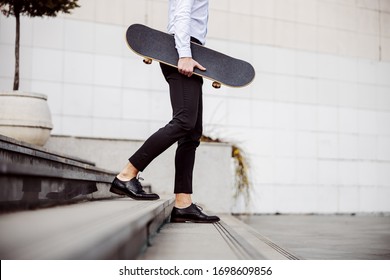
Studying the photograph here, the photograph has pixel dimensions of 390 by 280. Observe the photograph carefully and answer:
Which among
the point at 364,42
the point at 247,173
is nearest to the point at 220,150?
the point at 247,173

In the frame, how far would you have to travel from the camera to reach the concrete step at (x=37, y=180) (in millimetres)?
1066

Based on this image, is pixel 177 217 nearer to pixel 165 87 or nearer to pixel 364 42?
pixel 165 87

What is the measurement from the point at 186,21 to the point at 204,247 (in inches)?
33.7

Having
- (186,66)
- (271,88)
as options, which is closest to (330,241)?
(186,66)

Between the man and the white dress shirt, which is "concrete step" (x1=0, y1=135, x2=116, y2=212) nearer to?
the man

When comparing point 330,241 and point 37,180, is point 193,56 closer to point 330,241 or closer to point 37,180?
point 37,180

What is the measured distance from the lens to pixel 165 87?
171 inches

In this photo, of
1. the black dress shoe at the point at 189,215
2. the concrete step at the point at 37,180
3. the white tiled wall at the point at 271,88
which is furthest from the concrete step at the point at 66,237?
the white tiled wall at the point at 271,88

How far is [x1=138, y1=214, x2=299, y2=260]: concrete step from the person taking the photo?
1.18 meters

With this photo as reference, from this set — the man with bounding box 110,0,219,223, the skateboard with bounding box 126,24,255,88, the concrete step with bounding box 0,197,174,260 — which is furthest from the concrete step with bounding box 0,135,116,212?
the skateboard with bounding box 126,24,255,88

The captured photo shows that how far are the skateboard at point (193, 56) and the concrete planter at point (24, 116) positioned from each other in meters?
0.93

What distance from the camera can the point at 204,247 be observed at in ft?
4.30

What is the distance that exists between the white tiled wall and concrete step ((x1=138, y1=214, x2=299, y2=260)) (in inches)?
101
